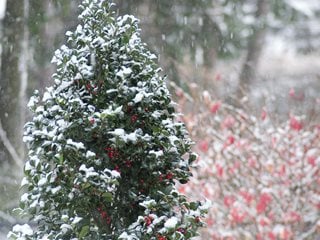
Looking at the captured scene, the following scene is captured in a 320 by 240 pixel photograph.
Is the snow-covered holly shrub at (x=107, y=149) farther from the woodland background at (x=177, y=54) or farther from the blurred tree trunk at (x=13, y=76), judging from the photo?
the blurred tree trunk at (x=13, y=76)

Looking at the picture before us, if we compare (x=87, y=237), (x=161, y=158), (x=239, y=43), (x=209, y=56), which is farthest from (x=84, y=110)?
(x=239, y=43)

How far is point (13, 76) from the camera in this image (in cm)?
791

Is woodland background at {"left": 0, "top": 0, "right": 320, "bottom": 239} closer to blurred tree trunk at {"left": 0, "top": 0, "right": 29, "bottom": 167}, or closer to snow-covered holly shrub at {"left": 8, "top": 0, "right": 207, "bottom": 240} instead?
blurred tree trunk at {"left": 0, "top": 0, "right": 29, "bottom": 167}

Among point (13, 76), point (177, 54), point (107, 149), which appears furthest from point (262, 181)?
point (177, 54)

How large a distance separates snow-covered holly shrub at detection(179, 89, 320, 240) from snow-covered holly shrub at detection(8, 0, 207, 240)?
12.3ft

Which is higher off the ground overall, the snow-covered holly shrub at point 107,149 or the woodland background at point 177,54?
the woodland background at point 177,54

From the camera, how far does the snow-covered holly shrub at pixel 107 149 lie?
311 cm

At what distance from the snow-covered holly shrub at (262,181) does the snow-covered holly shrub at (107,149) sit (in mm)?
3762

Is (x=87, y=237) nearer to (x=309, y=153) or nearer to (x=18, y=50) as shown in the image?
(x=309, y=153)

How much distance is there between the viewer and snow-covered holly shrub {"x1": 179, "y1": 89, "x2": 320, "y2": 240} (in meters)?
7.05

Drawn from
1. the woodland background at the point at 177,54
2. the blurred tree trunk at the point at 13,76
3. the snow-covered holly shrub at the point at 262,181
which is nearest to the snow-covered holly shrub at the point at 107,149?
the snow-covered holly shrub at the point at 262,181

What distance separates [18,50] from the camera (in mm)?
8070

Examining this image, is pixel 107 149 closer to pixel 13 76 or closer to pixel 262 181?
pixel 262 181

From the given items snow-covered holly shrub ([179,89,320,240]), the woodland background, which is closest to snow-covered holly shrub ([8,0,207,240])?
snow-covered holly shrub ([179,89,320,240])
